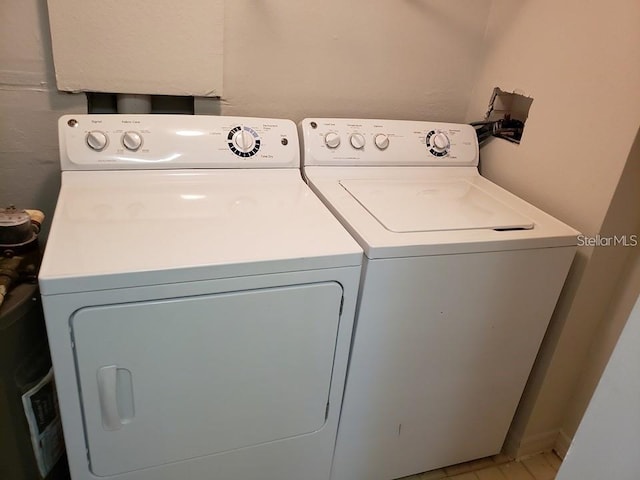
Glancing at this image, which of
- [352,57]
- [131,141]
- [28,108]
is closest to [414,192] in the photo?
[352,57]

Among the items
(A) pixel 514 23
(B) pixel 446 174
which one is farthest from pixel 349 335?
(A) pixel 514 23

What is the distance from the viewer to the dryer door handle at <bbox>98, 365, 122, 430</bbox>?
1.01 metres

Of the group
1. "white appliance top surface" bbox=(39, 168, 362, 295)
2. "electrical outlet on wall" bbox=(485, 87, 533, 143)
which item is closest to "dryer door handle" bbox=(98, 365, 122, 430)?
"white appliance top surface" bbox=(39, 168, 362, 295)

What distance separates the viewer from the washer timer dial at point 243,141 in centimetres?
144

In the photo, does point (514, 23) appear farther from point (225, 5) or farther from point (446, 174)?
point (225, 5)

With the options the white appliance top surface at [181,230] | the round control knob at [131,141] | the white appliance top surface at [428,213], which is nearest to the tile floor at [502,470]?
the white appliance top surface at [428,213]

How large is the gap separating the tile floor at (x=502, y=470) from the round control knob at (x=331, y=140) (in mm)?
1133

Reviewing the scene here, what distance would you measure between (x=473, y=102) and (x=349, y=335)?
113cm

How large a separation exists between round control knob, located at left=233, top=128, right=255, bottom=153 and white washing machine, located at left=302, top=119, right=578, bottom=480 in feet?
0.61

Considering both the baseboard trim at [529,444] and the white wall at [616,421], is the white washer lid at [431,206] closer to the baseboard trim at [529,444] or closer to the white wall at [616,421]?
the white wall at [616,421]

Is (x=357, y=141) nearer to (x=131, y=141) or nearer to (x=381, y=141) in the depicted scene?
(x=381, y=141)

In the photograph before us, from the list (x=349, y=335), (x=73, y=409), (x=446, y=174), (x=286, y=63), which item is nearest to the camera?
(x=73, y=409)

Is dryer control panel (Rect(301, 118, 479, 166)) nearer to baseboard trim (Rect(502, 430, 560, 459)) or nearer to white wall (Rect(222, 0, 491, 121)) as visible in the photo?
white wall (Rect(222, 0, 491, 121))

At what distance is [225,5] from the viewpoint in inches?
56.6
